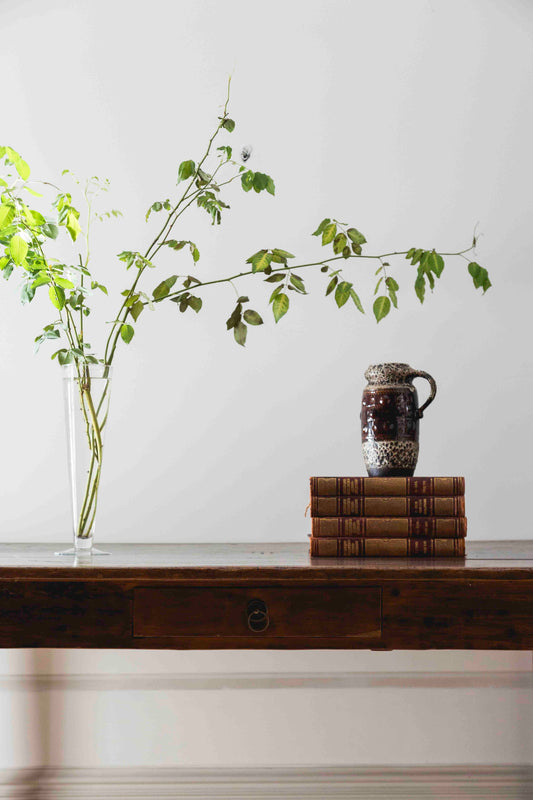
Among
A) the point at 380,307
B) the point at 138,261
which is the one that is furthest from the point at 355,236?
the point at 138,261

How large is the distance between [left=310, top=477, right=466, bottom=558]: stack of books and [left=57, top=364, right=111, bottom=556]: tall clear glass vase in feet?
1.19

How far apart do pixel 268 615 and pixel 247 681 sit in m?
0.69

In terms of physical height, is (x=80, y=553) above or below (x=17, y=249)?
below

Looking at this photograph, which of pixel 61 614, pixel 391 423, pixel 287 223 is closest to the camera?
pixel 61 614

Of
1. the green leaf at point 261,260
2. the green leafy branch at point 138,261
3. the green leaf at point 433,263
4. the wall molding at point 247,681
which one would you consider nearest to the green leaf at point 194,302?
the green leafy branch at point 138,261

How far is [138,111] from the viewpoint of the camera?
1.58 m

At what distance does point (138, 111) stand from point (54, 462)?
0.77m

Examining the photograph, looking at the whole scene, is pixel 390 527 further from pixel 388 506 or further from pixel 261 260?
pixel 261 260

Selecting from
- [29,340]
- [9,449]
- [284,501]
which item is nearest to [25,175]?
[29,340]

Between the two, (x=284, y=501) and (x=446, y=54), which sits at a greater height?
(x=446, y=54)

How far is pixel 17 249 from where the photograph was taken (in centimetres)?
109

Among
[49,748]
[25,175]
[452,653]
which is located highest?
[25,175]

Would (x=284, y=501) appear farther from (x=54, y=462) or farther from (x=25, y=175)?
(x=25, y=175)

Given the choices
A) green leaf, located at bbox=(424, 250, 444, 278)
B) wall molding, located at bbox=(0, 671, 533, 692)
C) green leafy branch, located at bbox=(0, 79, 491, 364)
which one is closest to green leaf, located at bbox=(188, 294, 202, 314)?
green leafy branch, located at bbox=(0, 79, 491, 364)
